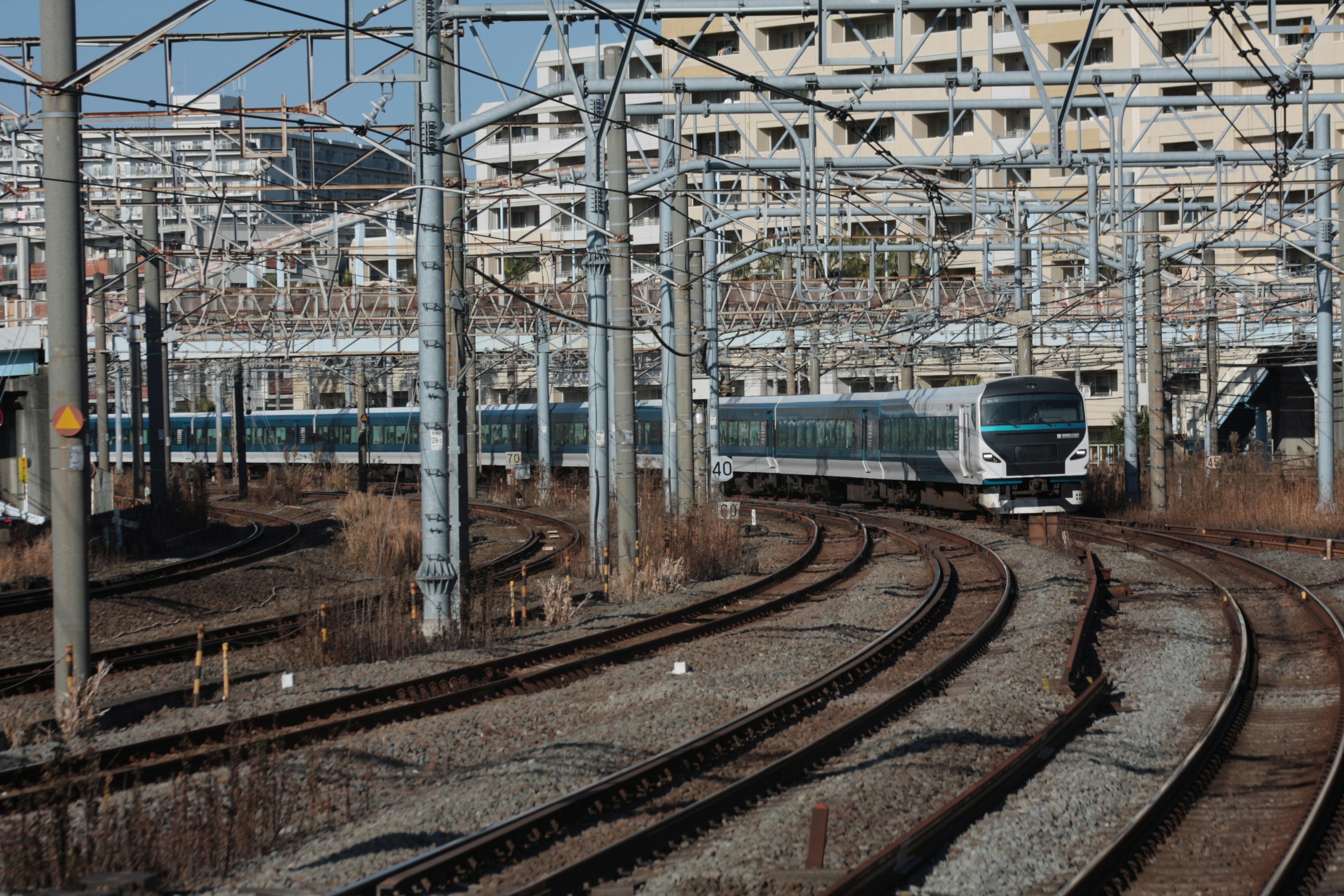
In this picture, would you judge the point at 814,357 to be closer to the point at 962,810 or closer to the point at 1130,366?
the point at 1130,366

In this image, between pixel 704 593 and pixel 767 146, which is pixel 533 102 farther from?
pixel 767 146

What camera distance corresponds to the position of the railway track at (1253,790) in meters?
6.36

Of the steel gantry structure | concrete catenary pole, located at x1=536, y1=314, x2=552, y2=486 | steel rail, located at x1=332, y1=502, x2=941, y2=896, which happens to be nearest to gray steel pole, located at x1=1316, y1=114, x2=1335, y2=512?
the steel gantry structure

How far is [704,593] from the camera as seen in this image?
661 inches

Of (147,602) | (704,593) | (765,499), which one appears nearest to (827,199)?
(704,593)

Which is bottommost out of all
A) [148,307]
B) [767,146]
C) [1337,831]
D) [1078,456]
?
[1337,831]

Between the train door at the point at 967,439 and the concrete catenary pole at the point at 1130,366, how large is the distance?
3.80 metres

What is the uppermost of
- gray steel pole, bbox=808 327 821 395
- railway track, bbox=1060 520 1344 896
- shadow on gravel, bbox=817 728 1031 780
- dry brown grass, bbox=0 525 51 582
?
gray steel pole, bbox=808 327 821 395

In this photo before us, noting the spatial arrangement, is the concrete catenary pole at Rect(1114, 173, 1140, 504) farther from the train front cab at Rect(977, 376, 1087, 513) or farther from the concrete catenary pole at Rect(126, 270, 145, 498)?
the concrete catenary pole at Rect(126, 270, 145, 498)

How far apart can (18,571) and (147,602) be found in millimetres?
3904

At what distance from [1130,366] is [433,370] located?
18.4m

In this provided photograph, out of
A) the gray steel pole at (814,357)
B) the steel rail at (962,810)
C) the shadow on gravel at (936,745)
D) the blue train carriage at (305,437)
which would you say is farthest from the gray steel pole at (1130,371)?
the blue train carriage at (305,437)

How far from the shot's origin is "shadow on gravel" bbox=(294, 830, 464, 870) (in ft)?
21.1

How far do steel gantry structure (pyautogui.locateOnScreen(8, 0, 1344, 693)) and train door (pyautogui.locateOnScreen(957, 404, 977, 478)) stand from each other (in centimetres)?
257
